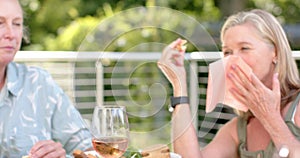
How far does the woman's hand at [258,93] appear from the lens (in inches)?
75.5

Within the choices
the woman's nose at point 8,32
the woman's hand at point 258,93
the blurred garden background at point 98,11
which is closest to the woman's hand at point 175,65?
the woman's hand at point 258,93

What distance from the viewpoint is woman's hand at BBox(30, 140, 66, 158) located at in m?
1.82

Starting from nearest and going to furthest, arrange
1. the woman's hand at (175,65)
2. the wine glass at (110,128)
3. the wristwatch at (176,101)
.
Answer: the wine glass at (110,128), the woman's hand at (175,65), the wristwatch at (176,101)

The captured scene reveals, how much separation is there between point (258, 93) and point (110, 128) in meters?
0.52

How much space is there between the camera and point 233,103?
1986 mm

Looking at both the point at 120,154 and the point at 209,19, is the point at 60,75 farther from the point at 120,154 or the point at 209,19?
the point at 209,19

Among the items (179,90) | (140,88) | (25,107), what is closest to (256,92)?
(179,90)

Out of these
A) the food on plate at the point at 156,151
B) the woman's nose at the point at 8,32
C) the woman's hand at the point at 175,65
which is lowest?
the food on plate at the point at 156,151

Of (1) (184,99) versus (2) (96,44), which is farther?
(1) (184,99)

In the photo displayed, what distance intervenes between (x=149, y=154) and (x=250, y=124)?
1.92 ft

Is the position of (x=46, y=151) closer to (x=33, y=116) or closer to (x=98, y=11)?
(x=33, y=116)

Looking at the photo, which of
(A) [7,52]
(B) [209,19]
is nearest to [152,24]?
(A) [7,52]

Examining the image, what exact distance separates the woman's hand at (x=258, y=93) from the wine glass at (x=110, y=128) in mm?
454

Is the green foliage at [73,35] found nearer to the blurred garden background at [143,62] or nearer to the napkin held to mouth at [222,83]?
the blurred garden background at [143,62]
